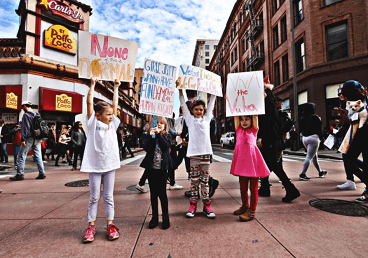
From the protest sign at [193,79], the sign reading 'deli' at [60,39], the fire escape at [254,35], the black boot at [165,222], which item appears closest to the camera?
the black boot at [165,222]

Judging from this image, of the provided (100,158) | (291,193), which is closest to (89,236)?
(100,158)

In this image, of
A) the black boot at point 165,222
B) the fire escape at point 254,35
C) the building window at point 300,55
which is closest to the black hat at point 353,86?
the black boot at point 165,222

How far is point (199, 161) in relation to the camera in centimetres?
322

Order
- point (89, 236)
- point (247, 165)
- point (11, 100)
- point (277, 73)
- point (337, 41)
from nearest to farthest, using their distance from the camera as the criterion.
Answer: point (89, 236) < point (247, 165) < point (11, 100) < point (337, 41) < point (277, 73)

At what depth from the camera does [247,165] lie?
3.06 m

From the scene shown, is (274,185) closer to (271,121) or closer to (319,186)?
(319,186)

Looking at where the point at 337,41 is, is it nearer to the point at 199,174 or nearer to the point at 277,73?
the point at 277,73

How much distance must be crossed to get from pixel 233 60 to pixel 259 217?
40.3 meters

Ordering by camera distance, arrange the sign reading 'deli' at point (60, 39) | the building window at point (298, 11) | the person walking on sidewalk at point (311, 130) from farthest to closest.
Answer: the building window at point (298, 11)
the sign reading 'deli' at point (60, 39)
the person walking on sidewalk at point (311, 130)

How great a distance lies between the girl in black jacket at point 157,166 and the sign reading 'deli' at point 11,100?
48.9 ft

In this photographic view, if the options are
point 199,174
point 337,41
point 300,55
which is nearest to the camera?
point 199,174

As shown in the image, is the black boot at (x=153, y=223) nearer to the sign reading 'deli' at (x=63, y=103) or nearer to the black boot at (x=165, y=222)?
the black boot at (x=165, y=222)

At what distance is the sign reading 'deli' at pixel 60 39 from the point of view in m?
15.8

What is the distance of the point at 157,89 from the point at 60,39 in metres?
16.6
